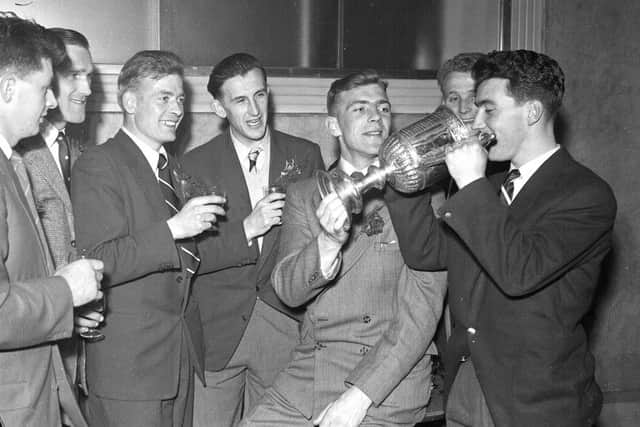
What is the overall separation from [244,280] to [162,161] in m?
0.71

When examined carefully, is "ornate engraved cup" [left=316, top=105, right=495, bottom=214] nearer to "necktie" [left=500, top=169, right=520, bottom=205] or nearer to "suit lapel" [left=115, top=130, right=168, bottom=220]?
"necktie" [left=500, top=169, right=520, bottom=205]

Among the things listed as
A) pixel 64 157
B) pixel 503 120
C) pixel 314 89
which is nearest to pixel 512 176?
pixel 503 120

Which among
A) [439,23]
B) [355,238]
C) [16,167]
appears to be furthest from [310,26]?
[16,167]

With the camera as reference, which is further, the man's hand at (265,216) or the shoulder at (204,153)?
the shoulder at (204,153)

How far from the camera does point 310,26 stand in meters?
5.14

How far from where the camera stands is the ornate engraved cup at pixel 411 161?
2.75 metres

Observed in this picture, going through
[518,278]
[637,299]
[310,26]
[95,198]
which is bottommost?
[637,299]

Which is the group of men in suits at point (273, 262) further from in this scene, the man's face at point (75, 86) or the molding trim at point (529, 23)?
the molding trim at point (529, 23)

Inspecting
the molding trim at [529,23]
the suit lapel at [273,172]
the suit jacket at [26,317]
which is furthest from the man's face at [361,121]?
the molding trim at [529,23]

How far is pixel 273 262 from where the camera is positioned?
380 cm

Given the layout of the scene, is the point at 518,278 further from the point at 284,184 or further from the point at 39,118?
the point at 39,118

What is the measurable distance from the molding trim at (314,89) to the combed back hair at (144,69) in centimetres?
107

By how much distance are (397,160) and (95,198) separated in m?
1.23

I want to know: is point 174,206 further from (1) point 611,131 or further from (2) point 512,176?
(1) point 611,131
